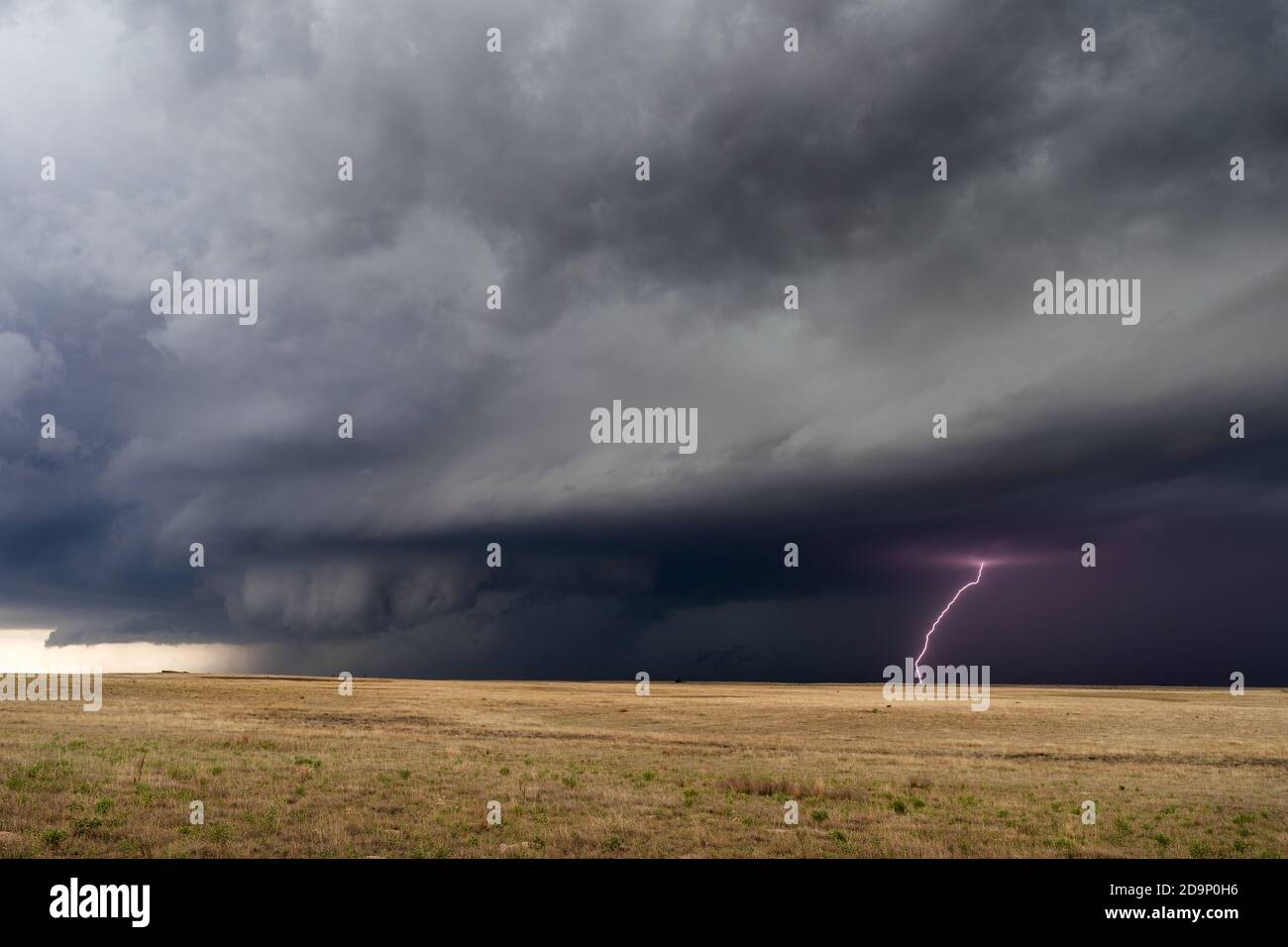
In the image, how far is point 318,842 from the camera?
17203 mm

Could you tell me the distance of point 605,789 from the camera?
25.5 m

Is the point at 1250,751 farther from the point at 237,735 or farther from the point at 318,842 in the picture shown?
the point at 237,735

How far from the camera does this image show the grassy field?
59.4 feet

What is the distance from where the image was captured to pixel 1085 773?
106 feet

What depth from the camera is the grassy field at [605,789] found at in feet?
59.4
